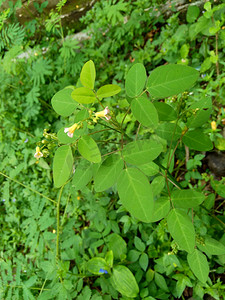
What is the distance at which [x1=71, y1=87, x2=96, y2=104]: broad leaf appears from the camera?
2.79ft

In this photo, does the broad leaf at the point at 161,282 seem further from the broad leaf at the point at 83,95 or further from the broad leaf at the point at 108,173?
the broad leaf at the point at 83,95

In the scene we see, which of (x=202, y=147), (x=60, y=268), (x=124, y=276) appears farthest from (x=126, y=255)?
(x=202, y=147)

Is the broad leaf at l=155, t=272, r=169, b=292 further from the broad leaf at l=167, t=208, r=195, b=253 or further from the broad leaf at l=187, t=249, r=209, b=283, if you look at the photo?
the broad leaf at l=167, t=208, r=195, b=253

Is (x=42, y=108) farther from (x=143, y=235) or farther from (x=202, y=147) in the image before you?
(x=202, y=147)

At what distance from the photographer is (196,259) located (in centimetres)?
119

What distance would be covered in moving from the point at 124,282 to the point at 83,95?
4.26 ft

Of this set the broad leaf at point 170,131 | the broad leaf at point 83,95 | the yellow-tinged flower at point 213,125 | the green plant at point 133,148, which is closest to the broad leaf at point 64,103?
the green plant at point 133,148

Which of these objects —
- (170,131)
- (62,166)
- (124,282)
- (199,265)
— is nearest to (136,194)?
(62,166)

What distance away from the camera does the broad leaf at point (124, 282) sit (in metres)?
1.57

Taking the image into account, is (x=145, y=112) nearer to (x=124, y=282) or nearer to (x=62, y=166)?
(x=62, y=166)

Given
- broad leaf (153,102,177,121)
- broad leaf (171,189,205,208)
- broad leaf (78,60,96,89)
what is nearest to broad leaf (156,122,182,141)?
broad leaf (153,102,177,121)

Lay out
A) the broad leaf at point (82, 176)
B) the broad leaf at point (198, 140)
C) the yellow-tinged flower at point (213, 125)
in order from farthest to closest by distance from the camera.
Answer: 1. the yellow-tinged flower at point (213, 125)
2. the broad leaf at point (198, 140)
3. the broad leaf at point (82, 176)

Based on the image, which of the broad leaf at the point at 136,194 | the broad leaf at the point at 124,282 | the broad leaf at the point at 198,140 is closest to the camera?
the broad leaf at the point at 136,194

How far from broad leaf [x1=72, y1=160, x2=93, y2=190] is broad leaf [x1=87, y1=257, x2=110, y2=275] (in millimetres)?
864
